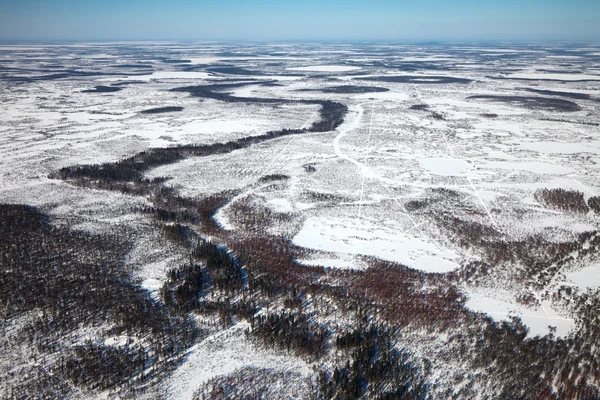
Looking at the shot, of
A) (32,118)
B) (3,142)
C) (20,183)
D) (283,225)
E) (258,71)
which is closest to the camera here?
(283,225)

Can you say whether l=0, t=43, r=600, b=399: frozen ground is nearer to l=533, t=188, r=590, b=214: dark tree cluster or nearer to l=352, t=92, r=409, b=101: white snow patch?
l=533, t=188, r=590, b=214: dark tree cluster

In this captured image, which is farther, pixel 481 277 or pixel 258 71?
pixel 258 71

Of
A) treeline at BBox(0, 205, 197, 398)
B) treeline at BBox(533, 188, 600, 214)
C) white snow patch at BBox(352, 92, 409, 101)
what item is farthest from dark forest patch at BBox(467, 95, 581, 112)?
treeline at BBox(0, 205, 197, 398)

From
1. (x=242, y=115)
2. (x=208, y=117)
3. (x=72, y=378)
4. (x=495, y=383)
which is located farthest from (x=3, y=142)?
(x=495, y=383)

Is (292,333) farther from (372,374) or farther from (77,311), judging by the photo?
(77,311)

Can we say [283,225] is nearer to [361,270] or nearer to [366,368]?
[361,270]

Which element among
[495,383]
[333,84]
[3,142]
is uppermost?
[333,84]
